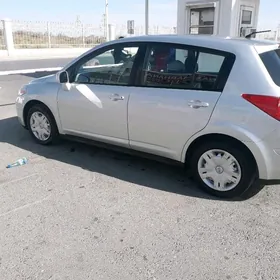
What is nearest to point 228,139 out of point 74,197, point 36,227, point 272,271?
point 272,271

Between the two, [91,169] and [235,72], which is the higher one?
[235,72]

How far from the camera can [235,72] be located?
9.61 feet

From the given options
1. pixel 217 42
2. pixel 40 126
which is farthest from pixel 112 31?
pixel 217 42

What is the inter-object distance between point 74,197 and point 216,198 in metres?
1.53

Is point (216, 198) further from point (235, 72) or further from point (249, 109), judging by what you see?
point (235, 72)

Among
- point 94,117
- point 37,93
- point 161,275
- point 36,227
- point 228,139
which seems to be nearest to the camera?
point 161,275

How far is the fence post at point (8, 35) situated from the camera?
→ 20.0 meters

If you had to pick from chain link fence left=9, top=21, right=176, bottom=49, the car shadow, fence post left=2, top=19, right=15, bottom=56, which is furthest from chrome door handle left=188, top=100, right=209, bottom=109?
fence post left=2, top=19, right=15, bottom=56

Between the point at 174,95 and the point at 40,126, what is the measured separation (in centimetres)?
236

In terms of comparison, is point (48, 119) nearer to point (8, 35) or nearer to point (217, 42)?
point (217, 42)

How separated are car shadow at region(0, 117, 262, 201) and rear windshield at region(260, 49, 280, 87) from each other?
4.52ft

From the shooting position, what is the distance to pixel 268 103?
9.07 ft

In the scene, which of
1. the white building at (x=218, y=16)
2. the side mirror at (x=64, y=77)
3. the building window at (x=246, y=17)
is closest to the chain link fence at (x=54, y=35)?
the white building at (x=218, y=16)

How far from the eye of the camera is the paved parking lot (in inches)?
90.8
